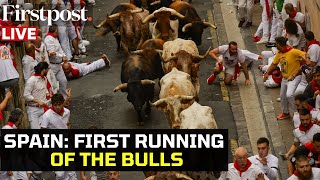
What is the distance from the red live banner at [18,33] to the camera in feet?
87.0

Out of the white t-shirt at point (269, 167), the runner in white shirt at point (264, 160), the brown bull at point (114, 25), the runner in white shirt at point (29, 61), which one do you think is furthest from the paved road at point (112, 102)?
the runner in white shirt at point (264, 160)

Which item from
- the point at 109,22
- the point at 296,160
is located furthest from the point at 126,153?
the point at 109,22

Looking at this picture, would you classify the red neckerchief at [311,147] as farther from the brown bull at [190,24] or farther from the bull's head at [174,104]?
the brown bull at [190,24]

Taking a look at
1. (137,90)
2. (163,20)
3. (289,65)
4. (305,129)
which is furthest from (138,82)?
(305,129)

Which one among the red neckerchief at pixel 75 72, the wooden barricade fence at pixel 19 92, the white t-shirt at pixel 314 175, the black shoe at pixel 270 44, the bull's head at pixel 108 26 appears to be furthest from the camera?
the bull's head at pixel 108 26

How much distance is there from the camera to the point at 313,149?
21984 millimetres

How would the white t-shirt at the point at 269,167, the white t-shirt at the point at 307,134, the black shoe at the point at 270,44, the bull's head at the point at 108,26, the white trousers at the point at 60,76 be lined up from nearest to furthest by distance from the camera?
1. the white t-shirt at the point at 269,167
2. the white t-shirt at the point at 307,134
3. the white trousers at the point at 60,76
4. the black shoe at the point at 270,44
5. the bull's head at the point at 108,26

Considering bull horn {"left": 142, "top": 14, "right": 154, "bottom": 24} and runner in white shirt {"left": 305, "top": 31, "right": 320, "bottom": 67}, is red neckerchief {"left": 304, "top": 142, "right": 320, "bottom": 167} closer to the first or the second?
runner in white shirt {"left": 305, "top": 31, "right": 320, "bottom": 67}

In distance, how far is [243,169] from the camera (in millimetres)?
21391

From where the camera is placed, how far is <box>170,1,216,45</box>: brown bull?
31.4 metres

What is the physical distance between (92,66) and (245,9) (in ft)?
15.2

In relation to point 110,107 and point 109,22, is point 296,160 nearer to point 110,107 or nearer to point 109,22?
point 110,107

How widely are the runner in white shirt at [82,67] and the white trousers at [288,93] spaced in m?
5.89

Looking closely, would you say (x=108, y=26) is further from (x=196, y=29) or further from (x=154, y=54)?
(x=154, y=54)
